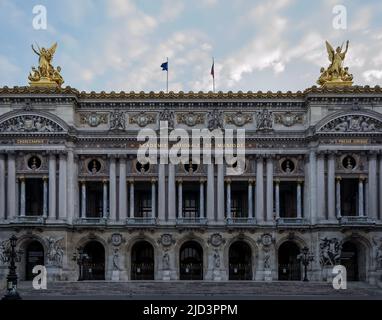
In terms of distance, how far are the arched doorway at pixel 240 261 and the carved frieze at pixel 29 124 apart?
821 inches

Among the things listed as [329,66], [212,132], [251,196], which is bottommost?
[251,196]

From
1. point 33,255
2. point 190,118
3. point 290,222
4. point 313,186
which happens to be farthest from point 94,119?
point 313,186

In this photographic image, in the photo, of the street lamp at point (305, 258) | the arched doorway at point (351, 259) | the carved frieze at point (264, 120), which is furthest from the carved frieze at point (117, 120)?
the arched doorway at point (351, 259)

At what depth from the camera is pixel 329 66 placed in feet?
231

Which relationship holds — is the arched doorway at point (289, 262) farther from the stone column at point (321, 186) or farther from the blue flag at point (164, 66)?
the blue flag at point (164, 66)

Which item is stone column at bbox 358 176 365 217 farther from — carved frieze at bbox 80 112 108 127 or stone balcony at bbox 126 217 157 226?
carved frieze at bbox 80 112 108 127

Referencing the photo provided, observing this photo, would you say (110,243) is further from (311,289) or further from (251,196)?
(311,289)

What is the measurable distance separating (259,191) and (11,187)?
23819 millimetres

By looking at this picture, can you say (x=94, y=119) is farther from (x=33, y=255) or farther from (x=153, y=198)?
(x=33, y=255)

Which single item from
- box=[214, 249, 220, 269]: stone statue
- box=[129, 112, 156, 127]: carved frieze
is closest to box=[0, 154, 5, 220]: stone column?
box=[129, 112, 156, 127]: carved frieze

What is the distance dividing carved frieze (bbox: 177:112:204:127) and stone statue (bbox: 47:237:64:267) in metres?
16.4

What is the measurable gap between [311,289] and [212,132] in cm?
1862
